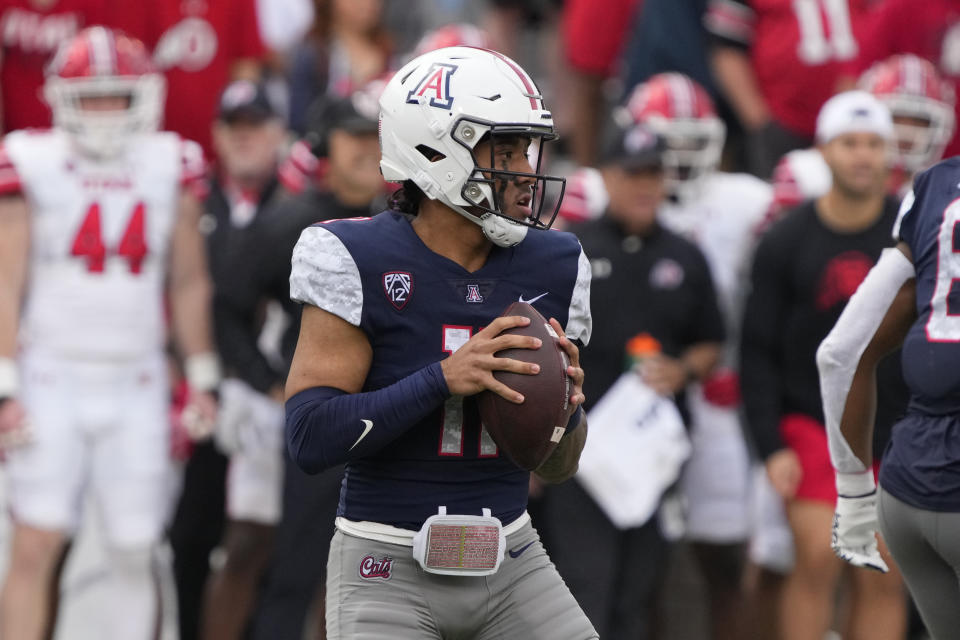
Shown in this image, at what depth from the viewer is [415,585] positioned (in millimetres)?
3406

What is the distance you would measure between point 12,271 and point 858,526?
309cm

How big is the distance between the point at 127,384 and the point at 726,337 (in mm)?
2169

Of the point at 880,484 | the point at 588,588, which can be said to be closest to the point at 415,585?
the point at 880,484

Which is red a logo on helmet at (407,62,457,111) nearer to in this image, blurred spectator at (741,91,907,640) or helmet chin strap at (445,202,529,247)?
helmet chin strap at (445,202,529,247)

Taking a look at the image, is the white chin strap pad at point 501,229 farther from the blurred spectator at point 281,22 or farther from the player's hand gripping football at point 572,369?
the blurred spectator at point 281,22

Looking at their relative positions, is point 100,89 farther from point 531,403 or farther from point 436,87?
point 531,403

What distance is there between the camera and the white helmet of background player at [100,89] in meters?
5.85

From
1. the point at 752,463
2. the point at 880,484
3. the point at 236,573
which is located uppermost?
the point at 880,484

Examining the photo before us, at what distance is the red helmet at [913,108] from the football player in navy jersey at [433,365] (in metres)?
3.19

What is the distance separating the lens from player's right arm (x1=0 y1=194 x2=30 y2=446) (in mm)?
5602

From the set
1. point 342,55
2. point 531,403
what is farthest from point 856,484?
point 342,55

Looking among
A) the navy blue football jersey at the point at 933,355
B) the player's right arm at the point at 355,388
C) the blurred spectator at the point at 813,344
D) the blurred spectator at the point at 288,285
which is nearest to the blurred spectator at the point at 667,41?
the blurred spectator at the point at 813,344

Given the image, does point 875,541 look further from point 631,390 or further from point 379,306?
point 631,390

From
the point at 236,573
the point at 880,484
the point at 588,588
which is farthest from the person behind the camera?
the point at 236,573
